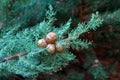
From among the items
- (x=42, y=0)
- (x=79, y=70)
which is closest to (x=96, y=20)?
(x=42, y=0)

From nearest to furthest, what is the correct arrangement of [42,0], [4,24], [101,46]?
1. [4,24]
2. [42,0]
3. [101,46]

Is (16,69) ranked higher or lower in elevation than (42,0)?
lower

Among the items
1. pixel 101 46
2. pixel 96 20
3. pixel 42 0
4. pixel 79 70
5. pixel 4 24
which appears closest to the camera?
pixel 96 20

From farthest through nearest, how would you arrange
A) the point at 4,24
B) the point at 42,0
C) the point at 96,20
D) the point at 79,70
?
the point at 79,70 < the point at 42,0 < the point at 4,24 < the point at 96,20

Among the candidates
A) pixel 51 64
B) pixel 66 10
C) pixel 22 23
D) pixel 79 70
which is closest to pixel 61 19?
pixel 66 10

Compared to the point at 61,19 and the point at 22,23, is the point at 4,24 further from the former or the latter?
the point at 61,19

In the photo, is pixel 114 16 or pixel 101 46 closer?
pixel 114 16

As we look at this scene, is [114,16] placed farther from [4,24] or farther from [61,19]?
[4,24]

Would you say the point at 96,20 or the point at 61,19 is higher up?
the point at 61,19

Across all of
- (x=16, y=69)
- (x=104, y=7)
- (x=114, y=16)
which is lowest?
(x=16, y=69)
